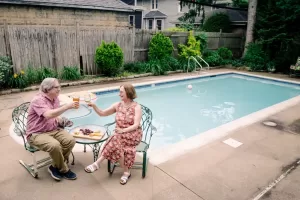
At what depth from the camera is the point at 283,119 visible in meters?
Answer: 5.53

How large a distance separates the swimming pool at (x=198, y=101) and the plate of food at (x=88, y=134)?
6.44ft

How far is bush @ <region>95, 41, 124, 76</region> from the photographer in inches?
346

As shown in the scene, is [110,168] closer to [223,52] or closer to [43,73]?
[43,73]

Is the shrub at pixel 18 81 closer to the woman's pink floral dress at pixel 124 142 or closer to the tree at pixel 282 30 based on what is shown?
the woman's pink floral dress at pixel 124 142

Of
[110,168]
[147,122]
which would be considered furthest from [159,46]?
[110,168]

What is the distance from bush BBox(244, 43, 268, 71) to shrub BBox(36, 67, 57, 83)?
398 inches

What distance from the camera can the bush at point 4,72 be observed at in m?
6.78

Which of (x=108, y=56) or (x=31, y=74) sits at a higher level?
(x=108, y=56)

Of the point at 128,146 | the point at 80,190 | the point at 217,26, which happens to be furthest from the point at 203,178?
the point at 217,26

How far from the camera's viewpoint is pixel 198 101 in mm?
8352

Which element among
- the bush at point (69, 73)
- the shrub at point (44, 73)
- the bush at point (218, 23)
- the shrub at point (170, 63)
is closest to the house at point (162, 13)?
the bush at point (218, 23)

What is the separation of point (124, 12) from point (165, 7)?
40.6 feet

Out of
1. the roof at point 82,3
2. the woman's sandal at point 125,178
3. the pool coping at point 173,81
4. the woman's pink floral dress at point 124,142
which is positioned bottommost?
the woman's sandal at point 125,178

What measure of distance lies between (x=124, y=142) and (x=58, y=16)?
425 inches
